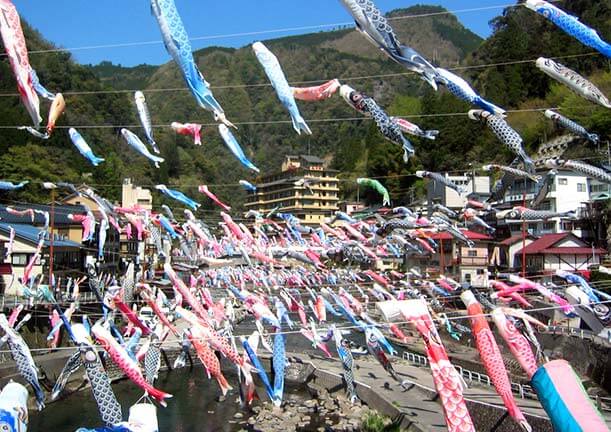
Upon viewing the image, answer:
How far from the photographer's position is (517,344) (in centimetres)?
895

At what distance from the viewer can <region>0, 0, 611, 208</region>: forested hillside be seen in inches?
1684

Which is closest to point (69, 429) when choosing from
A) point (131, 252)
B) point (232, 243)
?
point (232, 243)

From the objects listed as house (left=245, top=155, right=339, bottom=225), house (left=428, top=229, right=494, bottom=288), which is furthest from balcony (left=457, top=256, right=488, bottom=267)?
house (left=245, top=155, right=339, bottom=225)

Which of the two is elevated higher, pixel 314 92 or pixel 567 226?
pixel 314 92

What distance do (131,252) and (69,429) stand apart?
2191cm

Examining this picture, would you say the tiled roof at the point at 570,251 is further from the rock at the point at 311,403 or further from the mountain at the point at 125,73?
the mountain at the point at 125,73

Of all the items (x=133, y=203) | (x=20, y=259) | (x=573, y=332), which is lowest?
(x=573, y=332)

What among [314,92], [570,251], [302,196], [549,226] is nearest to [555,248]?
[570,251]

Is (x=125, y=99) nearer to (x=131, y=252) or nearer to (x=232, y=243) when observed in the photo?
(x=131, y=252)

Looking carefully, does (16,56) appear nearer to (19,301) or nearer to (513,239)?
(19,301)

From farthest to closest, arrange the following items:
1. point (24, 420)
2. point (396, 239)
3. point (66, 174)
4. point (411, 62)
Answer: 1. point (66, 174)
2. point (396, 239)
3. point (411, 62)
4. point (24, 420)

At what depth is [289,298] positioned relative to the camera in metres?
25.3

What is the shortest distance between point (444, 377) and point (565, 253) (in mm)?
20677

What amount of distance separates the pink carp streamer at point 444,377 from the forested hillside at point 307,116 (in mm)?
4542
